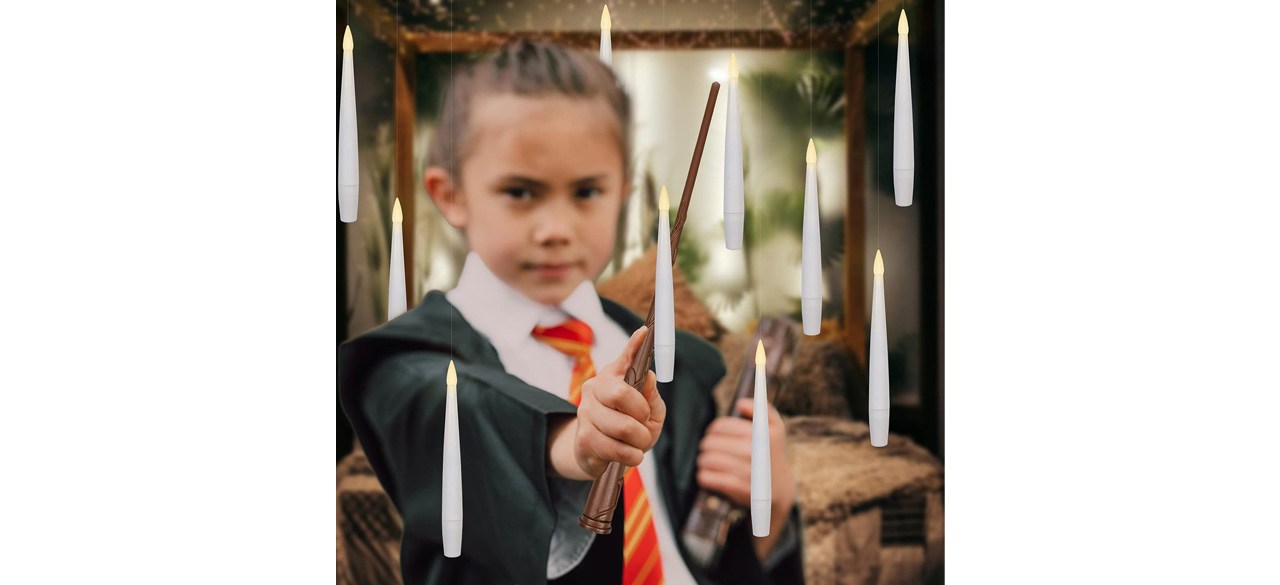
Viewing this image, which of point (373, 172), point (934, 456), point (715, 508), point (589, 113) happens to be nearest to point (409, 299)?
point (373, 172)

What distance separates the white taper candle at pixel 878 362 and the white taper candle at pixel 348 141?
1469mm

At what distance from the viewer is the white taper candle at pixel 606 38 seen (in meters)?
4.45

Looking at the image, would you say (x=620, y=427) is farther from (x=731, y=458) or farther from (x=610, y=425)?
(x=731, y=458)

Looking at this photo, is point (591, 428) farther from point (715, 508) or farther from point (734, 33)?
point (734, 33)

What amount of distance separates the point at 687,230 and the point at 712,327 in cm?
28

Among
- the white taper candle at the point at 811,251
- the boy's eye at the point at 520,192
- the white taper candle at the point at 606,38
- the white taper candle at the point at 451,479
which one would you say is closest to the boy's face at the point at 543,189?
the boy's eye at the point at 520,192

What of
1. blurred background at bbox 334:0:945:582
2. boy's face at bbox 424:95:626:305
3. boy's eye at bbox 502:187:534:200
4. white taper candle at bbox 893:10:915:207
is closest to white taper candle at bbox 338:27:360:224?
blurred background at bbox 334:0:945:582

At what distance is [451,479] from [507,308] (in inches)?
19.4

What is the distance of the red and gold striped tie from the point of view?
174 inches

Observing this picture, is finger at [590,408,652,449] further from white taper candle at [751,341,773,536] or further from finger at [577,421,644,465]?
white taper candle at [751,341,773,536]

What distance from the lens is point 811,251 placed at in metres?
4.43

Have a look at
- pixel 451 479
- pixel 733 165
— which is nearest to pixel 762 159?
pixel 733 165

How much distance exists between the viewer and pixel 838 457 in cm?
448

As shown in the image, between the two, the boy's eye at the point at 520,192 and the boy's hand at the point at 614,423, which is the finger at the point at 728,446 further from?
the boy's eye at the point at 520,192
